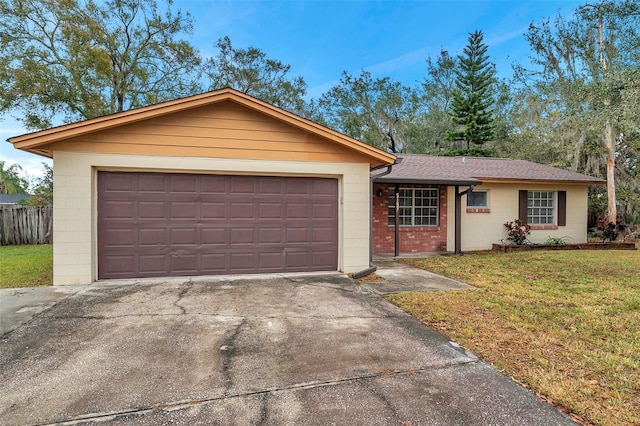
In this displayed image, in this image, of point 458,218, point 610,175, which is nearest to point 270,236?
point 458,218

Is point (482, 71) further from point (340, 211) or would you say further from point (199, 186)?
point (199, 186)

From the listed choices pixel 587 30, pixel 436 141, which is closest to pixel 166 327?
pixel 587 30

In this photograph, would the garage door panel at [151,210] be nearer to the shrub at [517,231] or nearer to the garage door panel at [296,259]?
the garage door panel at [296,259]

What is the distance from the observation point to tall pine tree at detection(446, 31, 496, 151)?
932 inches

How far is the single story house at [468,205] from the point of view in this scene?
36.3ft

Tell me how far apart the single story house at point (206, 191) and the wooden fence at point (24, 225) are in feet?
28.4

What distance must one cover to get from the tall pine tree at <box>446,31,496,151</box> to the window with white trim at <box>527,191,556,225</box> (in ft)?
37.9

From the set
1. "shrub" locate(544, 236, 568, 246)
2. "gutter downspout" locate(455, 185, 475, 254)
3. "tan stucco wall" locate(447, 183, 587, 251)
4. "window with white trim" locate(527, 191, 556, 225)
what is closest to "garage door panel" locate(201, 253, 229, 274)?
"gutter downspout" locate(455, 185, 475, 254)

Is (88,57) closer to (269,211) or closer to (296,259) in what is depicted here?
(269,211)

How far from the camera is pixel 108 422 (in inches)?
93.6

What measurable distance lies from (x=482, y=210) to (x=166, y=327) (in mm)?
11184

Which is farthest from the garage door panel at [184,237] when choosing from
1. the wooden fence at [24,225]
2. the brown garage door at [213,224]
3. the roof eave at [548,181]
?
the wooden fence at [24,225]

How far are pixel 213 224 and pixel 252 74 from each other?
19310 millimetres

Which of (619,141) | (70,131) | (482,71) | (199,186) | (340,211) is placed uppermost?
(482,71)
